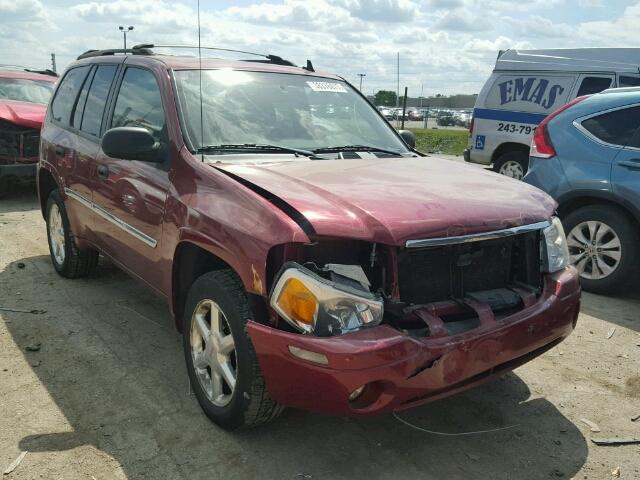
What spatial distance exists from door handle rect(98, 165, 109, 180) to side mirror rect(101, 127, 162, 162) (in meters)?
0.74

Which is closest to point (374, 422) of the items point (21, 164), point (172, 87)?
point (172, 87)

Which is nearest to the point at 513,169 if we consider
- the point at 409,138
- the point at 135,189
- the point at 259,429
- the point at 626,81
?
the point at 626,81

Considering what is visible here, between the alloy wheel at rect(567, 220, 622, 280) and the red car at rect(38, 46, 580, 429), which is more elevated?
the red car at rect(38, 46, 580, 429)

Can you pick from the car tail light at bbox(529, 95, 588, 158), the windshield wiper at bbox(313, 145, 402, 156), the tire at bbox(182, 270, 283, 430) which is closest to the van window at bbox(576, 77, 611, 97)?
the car tail light at bbox(529, 95, 588, 158)

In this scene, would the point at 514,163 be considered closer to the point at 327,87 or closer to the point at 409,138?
the point at 409,138

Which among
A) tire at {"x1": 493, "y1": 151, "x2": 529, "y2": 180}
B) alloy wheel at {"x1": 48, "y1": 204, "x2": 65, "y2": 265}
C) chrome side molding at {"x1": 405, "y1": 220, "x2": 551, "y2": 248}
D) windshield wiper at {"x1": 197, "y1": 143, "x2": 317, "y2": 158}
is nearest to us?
chrome side molding at {"x1": 405, "y1": 220, "x2": 551, "y2": 248}

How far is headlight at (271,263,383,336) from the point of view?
2.36 m

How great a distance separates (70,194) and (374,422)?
307 cm

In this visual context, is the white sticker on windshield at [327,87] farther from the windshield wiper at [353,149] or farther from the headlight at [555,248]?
the headlight at [555,248]

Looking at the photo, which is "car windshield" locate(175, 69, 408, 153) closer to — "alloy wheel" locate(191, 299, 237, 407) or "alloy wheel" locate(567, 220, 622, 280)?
"alloy wheel" locate(191, 299, 237, 407)

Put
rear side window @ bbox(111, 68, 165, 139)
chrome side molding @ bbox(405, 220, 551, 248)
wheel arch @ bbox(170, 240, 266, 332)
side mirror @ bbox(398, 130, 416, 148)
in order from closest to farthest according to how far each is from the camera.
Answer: chrome side molding @ bbox(405, 220, 551, 248) < wheel arch @ bbox(170, 240, 266, 332) < rear side window @ bbox(111, 68, 165, 139) < side mirror @ bbox(398, 130, 416, 148)

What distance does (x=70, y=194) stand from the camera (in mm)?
4699

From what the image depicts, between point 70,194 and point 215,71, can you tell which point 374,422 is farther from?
point 70,194

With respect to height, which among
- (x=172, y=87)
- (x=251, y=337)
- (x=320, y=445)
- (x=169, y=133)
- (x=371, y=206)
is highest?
(x=172, y=87)
